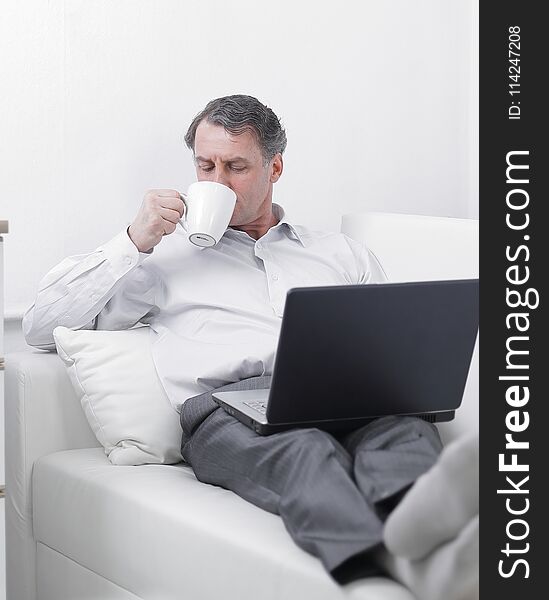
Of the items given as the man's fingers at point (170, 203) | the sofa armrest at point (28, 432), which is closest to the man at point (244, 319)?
the man's fingers at point (170, 203)

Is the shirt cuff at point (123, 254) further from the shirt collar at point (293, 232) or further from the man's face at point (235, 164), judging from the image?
the shirt collar at point (293, 232)

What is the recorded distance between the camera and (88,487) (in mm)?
1646

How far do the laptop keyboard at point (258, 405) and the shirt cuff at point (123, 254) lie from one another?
0.38 m

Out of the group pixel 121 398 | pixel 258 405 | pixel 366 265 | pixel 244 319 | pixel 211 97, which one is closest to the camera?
pixel 258 405

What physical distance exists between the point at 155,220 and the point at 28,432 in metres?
0.45

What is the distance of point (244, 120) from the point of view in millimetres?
1990

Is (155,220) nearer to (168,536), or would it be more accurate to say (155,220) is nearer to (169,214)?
(169,214)

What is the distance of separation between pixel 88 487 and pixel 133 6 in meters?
1.06

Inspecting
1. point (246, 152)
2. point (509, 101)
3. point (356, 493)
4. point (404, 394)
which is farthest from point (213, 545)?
point (246, 152)

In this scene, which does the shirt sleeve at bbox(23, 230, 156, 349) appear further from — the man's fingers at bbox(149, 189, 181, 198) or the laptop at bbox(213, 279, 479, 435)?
the laptop at bbox(213, 279, 479, 435)

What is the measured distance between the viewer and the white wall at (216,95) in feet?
6.65

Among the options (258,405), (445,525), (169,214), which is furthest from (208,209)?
(445,525)

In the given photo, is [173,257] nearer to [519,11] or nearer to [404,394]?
[404,394]

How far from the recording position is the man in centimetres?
129
